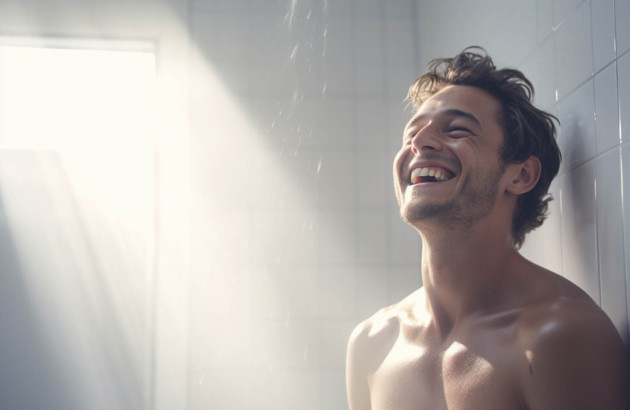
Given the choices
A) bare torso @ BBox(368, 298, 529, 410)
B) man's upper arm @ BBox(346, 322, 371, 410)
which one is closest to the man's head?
bare torso @ BBox(368, 298, 529, 410)

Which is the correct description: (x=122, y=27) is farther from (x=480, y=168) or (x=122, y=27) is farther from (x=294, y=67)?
(x=480, y=168)

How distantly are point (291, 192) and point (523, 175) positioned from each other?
1.36m

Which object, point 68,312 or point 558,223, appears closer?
point 558,223

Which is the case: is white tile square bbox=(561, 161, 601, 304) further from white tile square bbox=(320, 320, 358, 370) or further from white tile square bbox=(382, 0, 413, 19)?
white tile square bbox=(382, 0, 413, 19)

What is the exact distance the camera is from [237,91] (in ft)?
8.14

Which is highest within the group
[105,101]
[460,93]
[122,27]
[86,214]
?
[122,27]

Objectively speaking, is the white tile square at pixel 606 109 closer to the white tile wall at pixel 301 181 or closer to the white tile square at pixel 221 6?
the white tile wall at pixel 301 181

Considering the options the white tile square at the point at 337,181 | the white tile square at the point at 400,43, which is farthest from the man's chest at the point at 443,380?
the white tile square at the point at 400,43

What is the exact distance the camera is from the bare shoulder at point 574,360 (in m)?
0.89

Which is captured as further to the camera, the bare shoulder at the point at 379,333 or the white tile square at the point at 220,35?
the white tile square at the point at 220,35

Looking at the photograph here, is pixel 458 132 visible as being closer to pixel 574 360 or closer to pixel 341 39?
pixel 574 360

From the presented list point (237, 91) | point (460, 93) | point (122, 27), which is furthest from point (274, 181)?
point (460, 93)

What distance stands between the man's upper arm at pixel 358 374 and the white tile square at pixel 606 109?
0.59 metres

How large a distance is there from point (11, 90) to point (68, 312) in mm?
876
